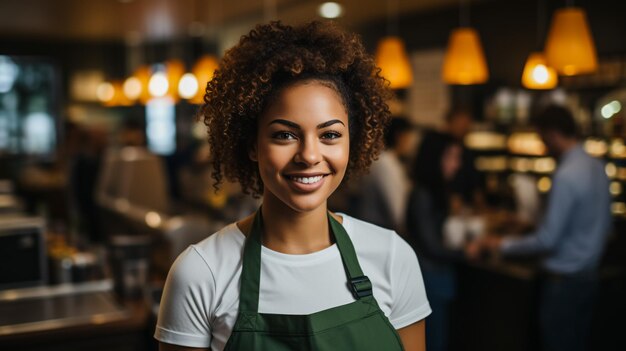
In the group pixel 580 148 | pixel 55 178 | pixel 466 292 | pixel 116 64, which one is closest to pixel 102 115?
pixel 116 64

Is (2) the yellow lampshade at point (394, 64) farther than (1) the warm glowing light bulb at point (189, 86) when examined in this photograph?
No

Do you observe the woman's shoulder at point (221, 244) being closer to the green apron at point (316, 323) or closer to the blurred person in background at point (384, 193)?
the green apron at point (316, 323)

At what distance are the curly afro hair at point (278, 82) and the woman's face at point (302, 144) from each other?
3 centimetres

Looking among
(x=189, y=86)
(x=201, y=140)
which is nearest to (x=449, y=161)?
(x=189, y=86)

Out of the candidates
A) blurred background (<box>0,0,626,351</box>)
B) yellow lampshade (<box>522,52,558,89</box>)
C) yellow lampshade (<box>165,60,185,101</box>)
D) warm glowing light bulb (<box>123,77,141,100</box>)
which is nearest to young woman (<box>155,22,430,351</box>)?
blurred background (<box>0,0,626,351</box>)

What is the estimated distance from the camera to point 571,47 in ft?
11.5

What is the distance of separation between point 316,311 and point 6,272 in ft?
8.23

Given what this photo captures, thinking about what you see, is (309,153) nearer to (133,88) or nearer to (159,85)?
(159,85)

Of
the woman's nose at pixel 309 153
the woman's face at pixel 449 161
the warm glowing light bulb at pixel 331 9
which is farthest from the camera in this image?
the warm glowing light bulb at pixel 331 9

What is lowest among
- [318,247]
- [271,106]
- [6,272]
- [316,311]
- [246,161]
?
[6,272]

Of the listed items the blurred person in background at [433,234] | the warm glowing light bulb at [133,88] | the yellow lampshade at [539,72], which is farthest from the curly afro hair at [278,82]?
the warm glowing light bulb at [133,88]

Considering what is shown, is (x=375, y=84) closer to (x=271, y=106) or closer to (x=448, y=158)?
(x=271, y=106)

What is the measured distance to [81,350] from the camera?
2795 millimetres

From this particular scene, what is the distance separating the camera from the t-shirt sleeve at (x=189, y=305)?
4.25 feet
